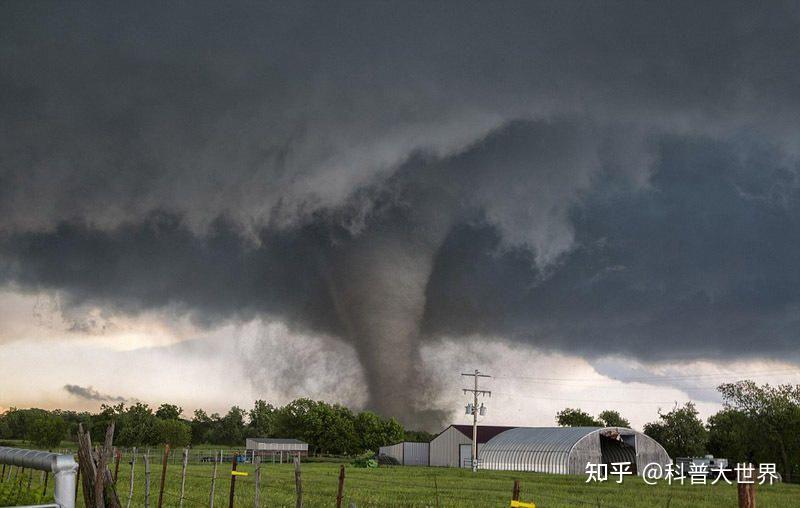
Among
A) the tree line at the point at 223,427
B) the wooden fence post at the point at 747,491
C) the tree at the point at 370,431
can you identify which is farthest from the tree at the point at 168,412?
the wooden fence post at the point at 747,491

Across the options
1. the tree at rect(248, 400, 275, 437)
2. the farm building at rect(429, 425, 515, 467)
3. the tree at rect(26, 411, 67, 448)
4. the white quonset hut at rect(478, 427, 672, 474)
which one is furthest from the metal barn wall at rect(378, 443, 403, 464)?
the tree at rect(248, 400, 275, 437)

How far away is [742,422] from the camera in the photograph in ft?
294

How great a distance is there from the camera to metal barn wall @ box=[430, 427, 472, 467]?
3487 inches

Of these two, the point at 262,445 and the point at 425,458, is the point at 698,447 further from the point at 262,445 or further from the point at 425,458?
the point at 262,445

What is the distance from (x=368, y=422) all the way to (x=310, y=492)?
8451 cm

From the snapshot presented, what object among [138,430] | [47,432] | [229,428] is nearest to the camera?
[47,432]

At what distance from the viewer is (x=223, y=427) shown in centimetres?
17088

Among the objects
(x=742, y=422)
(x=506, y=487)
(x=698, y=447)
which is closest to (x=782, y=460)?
(x=742, y=422)

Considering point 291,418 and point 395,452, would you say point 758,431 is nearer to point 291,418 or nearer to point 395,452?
point 395,452

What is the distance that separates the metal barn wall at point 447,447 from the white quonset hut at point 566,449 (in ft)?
21.8

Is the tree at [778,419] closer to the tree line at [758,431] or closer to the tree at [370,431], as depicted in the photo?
the tree line at [758,431]

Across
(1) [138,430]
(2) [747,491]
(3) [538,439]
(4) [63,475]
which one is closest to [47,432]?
(1) [138,430]

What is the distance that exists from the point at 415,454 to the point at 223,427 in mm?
89220

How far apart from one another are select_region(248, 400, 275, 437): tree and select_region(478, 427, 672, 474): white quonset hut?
3835 inches
